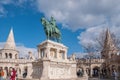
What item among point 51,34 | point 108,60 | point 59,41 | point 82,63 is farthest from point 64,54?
point 82,63

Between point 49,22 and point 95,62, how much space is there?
26.3m

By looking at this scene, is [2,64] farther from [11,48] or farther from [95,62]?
A: [95,62]

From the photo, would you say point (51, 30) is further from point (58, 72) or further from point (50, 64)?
point (58, 72)

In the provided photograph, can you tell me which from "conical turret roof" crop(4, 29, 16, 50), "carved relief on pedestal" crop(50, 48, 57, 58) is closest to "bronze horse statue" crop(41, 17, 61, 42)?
"carved relief on pedestal" crop(50, 48, 57, 58)

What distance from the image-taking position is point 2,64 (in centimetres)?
4847

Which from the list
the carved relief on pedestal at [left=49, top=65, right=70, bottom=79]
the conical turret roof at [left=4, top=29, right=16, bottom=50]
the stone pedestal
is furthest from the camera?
the conical turret roof at [left=4, top=29, right=16, bottom=50]

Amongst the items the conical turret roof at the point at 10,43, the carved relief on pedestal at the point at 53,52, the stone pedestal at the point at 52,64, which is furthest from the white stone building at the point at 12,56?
the carved relief on pedestal at the point at 53,52

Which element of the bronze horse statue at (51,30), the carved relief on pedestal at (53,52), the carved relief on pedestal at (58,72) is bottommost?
the carved relief on pedestal at (58,72)

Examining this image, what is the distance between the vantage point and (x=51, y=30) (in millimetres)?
27203

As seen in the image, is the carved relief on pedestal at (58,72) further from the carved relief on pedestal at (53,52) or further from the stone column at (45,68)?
the carved relief on pedestal at (53,52)

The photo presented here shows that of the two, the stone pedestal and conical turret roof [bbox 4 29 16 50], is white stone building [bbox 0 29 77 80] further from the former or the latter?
conical turret roof [bbox 4 29 16 50]

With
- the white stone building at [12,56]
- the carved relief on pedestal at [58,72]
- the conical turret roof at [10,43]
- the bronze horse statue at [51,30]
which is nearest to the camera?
the carved relief on pedestal at [58,72]

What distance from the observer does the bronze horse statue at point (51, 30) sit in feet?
87.9

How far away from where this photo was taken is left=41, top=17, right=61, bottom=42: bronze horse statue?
26.8m
